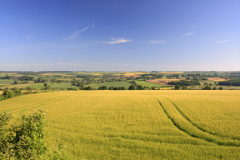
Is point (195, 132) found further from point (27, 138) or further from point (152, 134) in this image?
point (27, 138)

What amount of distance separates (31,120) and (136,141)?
1096 cm

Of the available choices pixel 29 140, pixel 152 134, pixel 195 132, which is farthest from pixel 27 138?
pixel 195 132

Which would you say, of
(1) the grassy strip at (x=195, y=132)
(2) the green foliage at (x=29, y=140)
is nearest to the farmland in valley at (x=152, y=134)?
(1) the grassy strip at (x=195, y=132)

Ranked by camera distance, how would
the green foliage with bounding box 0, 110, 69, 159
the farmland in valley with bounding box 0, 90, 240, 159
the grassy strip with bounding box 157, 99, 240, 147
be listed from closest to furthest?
the green foliage with bounding box 0, 110, 69, 159
the farmland in valley with bounding box 0, 90, 240, 159
the grassy strip with bounding box 157, 99, 240, 147

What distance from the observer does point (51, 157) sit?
7262 millimetres

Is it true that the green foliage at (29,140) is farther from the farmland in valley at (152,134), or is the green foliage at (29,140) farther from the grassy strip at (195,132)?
the grassy strip at (195,132)

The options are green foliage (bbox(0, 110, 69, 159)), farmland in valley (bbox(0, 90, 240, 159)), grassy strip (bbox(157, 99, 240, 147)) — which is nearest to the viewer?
green foliage (bbox(0, 110, 69, 159))

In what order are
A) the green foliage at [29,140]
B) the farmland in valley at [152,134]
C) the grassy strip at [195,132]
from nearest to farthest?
the green foliage at [29,140], the farmland in valley at [152,134], the grassy strip at [195,132]

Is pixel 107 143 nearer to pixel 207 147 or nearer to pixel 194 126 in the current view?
pixel 207 147

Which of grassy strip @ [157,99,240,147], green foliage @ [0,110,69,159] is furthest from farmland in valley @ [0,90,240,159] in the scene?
green foliage @ [0,110,69,159]

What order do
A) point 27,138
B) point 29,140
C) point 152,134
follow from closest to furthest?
point 27,138 → point 29,140 → point 152,134

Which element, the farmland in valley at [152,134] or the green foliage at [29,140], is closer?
the green foliage at [29,140]

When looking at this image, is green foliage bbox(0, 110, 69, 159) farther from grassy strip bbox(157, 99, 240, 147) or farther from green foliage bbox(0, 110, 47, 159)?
grassy strip bbox(157, 99, 240, 147)

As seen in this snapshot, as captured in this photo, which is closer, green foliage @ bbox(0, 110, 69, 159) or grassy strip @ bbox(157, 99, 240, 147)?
green foliage @ bbox(0, 110, 69, 159)
